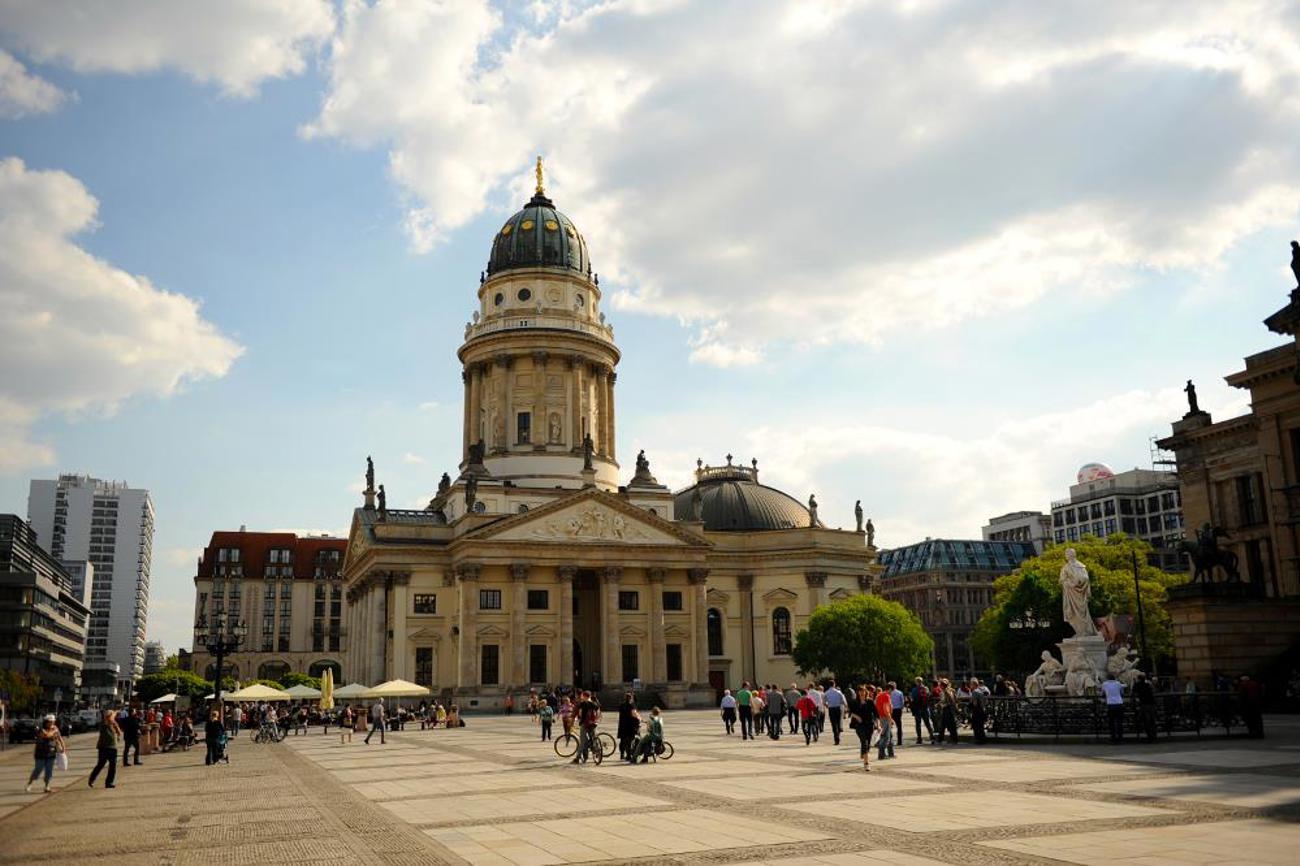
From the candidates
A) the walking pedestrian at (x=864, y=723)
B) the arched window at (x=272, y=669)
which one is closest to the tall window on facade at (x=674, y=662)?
the walking pedestrian at (x=864, y=723)

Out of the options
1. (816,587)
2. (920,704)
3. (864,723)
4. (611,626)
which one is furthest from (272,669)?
(864,723)

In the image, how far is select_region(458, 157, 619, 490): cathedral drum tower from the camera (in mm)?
79375

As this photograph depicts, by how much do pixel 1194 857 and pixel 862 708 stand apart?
1219cm

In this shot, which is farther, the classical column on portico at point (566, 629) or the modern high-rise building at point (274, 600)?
the modern high-rise building at point (274, 600)

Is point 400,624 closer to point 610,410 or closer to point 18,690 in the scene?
point 610,410

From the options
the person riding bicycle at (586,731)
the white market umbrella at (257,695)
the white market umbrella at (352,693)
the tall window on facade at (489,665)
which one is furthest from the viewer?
the tall window on facade at (489,665)

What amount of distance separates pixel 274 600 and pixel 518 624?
70671 mm

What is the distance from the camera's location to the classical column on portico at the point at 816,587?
79.4m

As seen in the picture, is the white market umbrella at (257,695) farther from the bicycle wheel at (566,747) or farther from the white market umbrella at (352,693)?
the bicycle wheel at (566,747)

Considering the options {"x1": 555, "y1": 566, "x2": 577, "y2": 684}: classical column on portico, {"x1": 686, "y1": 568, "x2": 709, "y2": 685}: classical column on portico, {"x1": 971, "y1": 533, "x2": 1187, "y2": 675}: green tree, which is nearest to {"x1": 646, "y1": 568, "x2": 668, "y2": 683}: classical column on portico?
{"x1": 686, "y1": 568, "x2": 709, "y2": 685}: classical column on portico

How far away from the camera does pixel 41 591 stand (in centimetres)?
10638

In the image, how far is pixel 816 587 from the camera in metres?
79.7

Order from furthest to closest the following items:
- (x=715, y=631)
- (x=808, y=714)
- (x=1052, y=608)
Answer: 1. (x=715, y=631)
2. (x=1052, y=608)
3. (x=808, y=714)

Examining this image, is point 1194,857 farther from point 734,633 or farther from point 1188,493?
point 734,633
